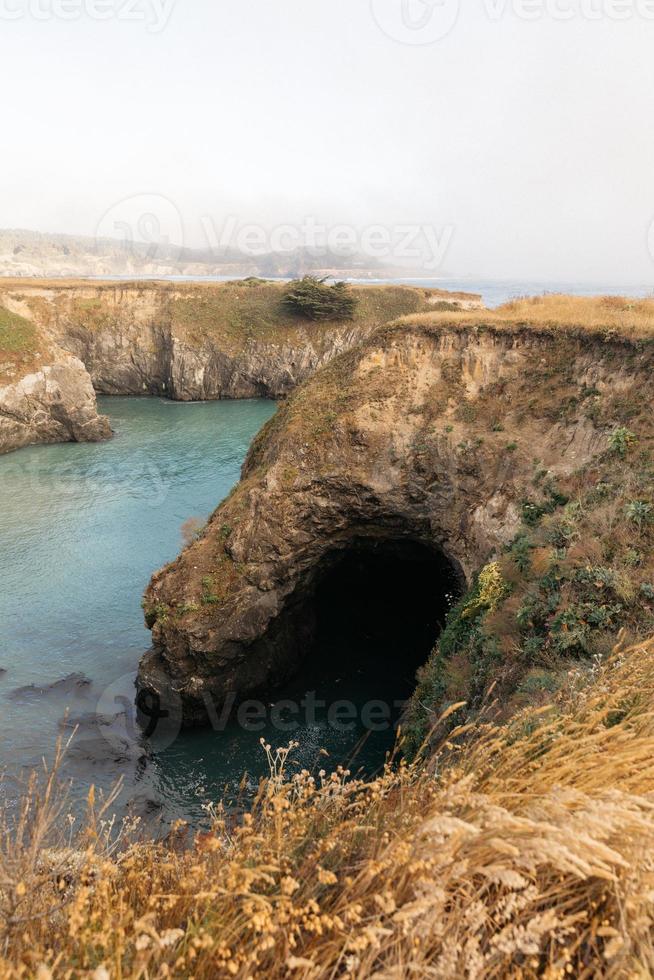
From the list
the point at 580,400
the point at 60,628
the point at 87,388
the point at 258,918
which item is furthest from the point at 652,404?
the point at 87,388

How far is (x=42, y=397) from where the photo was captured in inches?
1976

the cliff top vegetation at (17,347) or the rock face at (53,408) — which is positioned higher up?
the cliff top vegetation at (17,347)

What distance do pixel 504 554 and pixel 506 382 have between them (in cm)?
764

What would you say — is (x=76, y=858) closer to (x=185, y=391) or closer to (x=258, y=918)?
(x=258, y=918)

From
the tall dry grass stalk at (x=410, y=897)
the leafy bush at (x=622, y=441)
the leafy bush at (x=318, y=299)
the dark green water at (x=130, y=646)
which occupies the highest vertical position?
the leafy bush at (x=318, y=299)

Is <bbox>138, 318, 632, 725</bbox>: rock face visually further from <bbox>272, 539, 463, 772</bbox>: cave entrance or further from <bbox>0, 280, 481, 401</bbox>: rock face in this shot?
<bbox>0, 280, 481, 401</bbox>: rock face

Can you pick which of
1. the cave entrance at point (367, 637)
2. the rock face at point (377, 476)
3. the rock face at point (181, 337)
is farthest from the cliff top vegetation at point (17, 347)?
the cave entrance at point (367, 637)

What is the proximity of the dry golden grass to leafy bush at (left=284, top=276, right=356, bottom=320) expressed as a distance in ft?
174

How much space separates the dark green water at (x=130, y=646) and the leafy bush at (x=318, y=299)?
39594 millimetres

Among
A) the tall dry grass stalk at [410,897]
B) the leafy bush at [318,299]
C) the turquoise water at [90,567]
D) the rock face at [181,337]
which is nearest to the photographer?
the tall dry grass stalk at [410,897]

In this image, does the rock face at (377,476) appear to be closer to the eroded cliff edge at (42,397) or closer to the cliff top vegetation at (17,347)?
the eroded cliff edge at (42,397)

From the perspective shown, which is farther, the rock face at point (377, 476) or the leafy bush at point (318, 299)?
the leafy bush at point (318, 299)

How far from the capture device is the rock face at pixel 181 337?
70.1m

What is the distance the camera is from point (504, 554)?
1557cm
